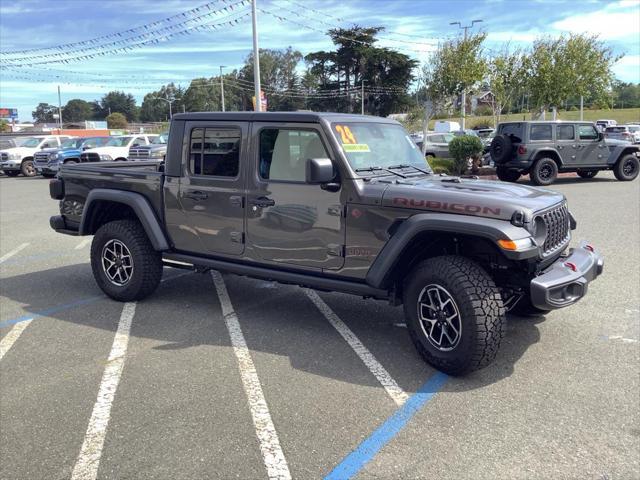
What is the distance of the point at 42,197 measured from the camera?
1582 cm

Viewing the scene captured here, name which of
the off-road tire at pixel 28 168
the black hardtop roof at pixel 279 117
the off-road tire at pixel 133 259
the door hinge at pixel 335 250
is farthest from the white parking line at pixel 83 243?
the off-road tire at pixel 28 168

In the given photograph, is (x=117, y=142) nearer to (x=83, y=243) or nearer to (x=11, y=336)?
(x=83, y=243)

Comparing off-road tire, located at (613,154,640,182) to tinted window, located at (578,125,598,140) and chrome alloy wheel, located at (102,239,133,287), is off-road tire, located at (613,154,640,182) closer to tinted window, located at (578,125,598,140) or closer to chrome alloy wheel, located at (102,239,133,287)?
tinted window, located at (578,125,598,140)

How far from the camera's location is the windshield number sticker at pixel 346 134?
4492 mm

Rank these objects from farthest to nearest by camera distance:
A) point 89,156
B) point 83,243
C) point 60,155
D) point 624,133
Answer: point 624,133
point 60,155
point 89,156
point 83,243

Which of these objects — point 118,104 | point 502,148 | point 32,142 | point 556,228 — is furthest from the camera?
point 118,104

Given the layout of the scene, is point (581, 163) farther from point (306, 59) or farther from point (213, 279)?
point (306, 59)

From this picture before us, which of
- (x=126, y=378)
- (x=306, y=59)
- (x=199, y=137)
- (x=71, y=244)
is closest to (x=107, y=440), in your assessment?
(x=126, y=378)

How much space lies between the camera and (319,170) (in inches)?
162

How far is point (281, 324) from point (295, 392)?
1.35 metres

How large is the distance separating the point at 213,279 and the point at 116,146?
59.8 feet

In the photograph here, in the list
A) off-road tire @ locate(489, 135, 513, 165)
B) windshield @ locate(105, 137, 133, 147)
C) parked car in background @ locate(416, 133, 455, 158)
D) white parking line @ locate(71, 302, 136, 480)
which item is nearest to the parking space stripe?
white parking line @ locate(71, 302, 136, 480)

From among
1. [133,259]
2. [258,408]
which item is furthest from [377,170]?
[133,259]

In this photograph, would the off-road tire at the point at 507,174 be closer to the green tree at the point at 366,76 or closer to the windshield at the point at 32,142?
the windshield at the point at 32,142
